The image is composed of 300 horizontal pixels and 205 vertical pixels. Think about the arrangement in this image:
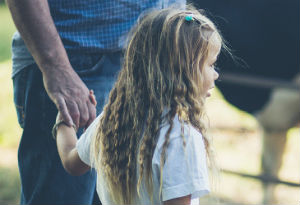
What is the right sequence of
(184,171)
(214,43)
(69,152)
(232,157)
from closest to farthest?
1. (184,171)
2. (214,43)
3. (69,152)
4. (232,157)

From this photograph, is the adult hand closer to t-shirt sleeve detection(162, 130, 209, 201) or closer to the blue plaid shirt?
the blue plaid shirt

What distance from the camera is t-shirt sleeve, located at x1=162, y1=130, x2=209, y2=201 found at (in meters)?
0.97

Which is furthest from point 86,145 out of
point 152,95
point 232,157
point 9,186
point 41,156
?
point 232,157

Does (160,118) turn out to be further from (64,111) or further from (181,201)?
(64,111)

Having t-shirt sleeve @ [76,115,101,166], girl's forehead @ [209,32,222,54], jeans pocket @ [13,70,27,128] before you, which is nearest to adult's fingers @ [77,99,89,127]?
t-shirt sleeve @ [76,115,101,166]

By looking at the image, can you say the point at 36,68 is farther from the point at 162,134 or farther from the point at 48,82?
the point at 162,134

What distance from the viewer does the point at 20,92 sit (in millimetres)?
1452

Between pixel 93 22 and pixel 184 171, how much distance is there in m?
0.59

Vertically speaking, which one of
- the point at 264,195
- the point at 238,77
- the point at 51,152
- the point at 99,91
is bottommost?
the point at 264,195

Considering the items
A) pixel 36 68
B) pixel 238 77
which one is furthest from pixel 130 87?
pixel 238 77

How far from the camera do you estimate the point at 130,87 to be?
3.57 feet

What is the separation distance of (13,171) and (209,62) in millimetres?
2468

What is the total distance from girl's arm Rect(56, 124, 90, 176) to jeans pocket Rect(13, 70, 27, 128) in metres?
0.24

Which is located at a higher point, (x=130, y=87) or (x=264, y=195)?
(x=130, y=87)
